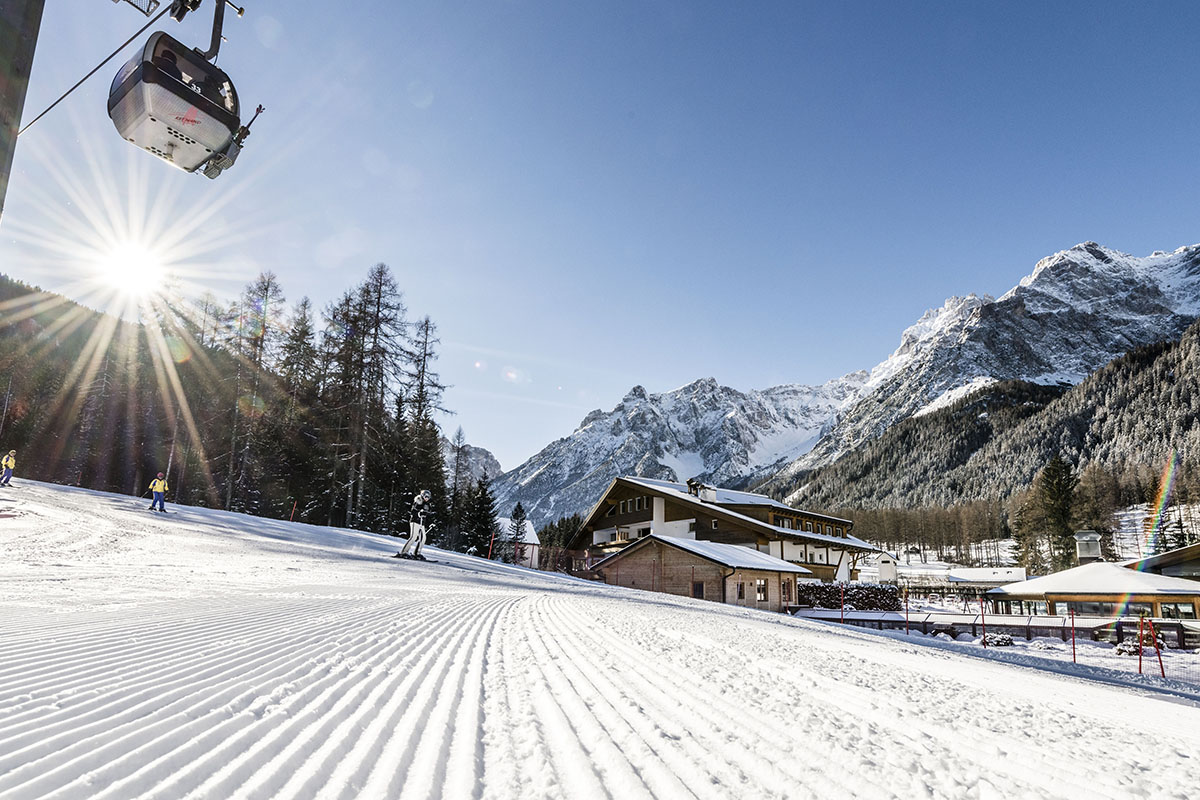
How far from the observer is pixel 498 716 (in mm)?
4008

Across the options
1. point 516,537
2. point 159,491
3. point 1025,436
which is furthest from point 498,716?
point 1025,436

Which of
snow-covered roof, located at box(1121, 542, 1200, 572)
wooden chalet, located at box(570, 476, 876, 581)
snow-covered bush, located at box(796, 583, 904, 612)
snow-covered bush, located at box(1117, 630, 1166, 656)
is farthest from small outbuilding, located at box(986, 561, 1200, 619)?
wooden chalet, located at box(570, 476, 876, 581)

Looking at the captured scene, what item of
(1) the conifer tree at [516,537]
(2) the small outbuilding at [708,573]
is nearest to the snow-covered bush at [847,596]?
(2) the small outbuilding at [708,573]

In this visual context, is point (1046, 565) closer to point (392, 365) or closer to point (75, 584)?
point (392, 365)

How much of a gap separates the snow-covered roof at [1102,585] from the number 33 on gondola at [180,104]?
25.0 m

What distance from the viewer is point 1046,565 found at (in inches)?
2547

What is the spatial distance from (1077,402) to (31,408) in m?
192

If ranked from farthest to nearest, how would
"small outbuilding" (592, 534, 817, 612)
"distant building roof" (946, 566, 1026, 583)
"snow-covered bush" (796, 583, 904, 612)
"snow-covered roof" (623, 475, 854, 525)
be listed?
"distant building roof" (946, 566, 1026, 583), "snow-covered roof" (623, 475, 854, 525), "snow-covered bush" (796, 583, 904, 612), "small outbuilding" (592, 534, 817, 612)

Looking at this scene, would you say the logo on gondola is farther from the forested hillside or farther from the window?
the window

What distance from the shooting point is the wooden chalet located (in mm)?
40219

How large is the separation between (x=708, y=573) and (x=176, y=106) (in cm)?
2885

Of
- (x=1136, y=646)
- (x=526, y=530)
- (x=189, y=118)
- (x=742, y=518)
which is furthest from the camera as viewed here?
(x=526, y=530)

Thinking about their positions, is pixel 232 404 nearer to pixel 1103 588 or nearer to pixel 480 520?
pixel 480 520

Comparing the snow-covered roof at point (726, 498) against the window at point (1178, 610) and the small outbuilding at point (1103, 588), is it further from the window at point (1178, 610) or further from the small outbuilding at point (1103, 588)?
the small outbuilding at point (1103, 588)
